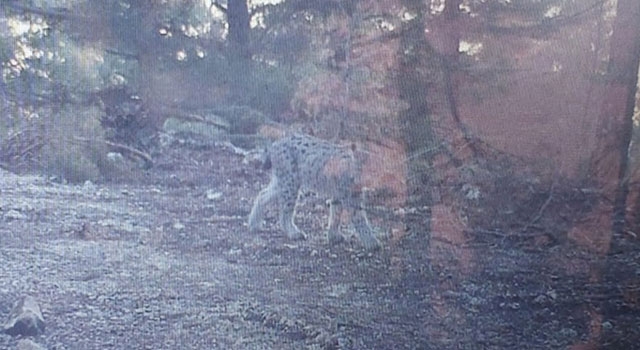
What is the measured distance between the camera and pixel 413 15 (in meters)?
1.14

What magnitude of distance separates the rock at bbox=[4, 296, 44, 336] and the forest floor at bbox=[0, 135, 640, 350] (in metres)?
0.02

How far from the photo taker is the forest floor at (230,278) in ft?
3.60

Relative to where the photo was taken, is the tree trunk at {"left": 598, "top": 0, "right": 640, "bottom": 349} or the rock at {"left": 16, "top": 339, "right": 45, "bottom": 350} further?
the tree trunk at {"left": 598, "top": 0, "right": 640, "bottom": 349}

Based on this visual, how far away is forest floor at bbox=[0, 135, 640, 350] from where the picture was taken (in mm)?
1099

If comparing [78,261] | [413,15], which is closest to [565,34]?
[413,15]

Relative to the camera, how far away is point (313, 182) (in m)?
1.18

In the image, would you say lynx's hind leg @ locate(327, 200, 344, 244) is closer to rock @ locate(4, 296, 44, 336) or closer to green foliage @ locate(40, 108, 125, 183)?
green foliage @ locate(40, 108, 125, 183)

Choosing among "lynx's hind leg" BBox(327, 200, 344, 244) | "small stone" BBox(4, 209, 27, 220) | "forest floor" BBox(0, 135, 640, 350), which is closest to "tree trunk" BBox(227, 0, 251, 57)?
"forest floor" BBox(0, 135, 640, 350)

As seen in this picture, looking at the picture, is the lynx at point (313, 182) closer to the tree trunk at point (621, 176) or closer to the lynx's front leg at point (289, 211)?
the lynx's front leg at point (289, 211)

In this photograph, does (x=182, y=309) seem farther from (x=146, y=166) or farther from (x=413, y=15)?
(x=413, y=15)

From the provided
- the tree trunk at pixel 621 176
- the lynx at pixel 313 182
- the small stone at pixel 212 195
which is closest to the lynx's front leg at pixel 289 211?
the lynx at pixel 313 182

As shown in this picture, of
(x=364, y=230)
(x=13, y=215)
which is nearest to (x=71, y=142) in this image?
(x=13, y=215)

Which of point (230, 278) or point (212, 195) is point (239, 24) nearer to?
point (212, 195)

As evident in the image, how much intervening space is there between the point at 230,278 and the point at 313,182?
9.2 inches
